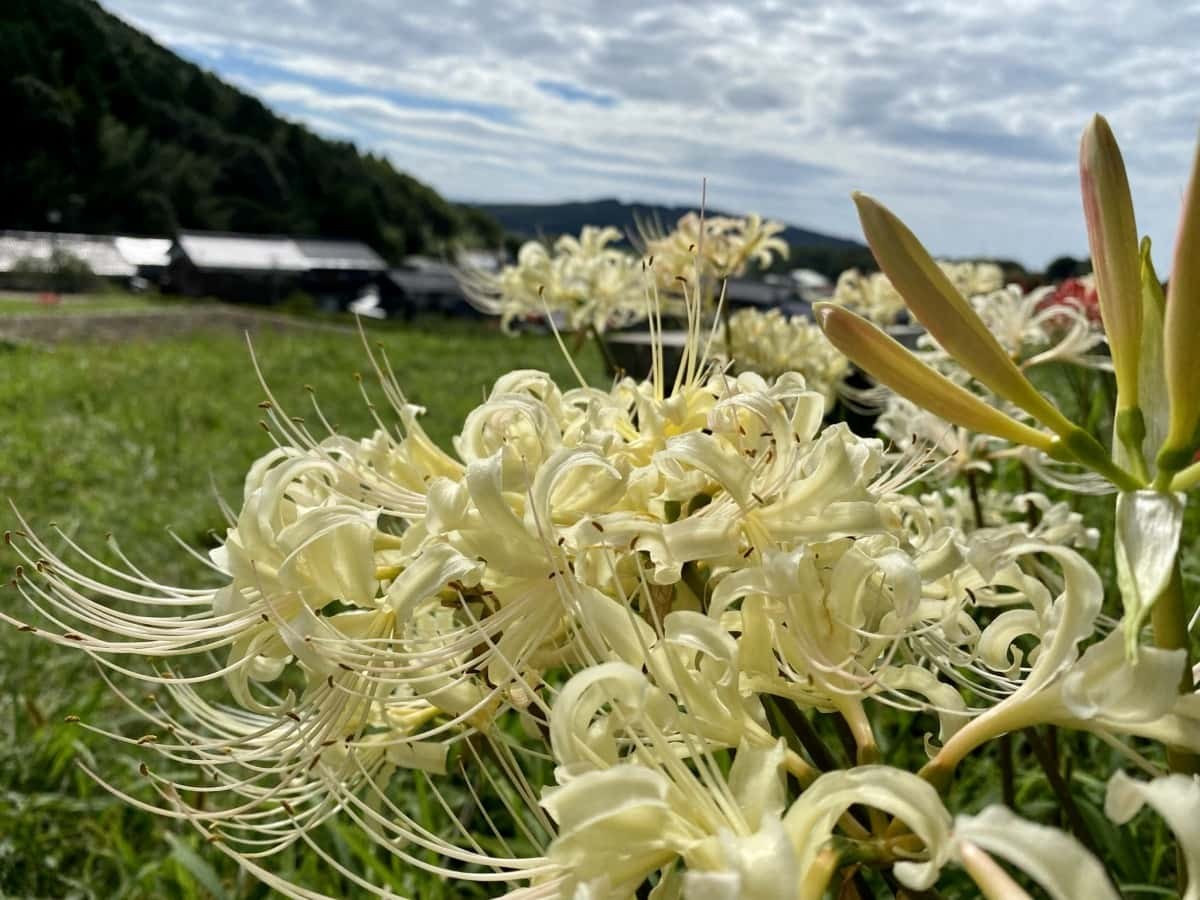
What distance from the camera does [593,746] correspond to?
0.65 metres

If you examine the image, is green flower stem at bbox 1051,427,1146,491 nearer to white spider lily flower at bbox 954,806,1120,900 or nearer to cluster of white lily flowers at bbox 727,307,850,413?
white spider lily flower at bbox 954,806,1120,900

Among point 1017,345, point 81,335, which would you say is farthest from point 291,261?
point 1017,345

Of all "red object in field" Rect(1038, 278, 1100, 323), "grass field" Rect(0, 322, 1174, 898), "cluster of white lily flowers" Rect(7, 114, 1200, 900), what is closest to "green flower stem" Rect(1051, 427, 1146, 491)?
"cluster of white lily flowers" Rect(7, 114, 1200, 900)

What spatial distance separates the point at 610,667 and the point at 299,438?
0.58m

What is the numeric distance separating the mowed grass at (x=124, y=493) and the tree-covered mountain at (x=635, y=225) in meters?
0.98

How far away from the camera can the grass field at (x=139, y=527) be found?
1.96 meters

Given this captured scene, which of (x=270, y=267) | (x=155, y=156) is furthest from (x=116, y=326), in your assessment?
(x=155, y=156)

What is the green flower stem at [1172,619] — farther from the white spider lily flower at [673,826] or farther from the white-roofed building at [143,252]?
the white-roofed building at [143,252]

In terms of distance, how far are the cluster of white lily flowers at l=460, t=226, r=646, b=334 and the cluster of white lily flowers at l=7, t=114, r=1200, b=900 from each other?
1.91m

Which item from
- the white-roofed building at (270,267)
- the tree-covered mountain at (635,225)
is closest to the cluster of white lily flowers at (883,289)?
the tree-covered mountain at (635,225)

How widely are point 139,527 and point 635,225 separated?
283cm

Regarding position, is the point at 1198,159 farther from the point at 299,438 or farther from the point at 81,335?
Answer: the point at 81,335

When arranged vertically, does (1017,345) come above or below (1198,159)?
below

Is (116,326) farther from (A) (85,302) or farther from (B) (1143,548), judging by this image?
(B) (1143,548)
